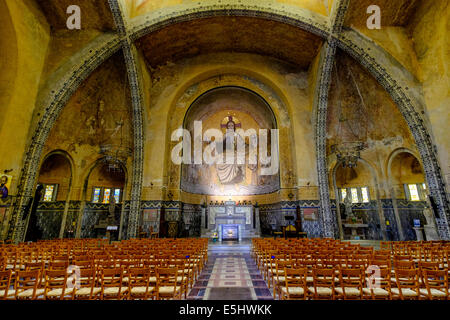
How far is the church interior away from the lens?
1018cm

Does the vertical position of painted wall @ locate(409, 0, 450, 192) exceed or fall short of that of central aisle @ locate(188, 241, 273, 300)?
it exceeds it

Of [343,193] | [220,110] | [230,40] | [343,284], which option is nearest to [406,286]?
[343,284]

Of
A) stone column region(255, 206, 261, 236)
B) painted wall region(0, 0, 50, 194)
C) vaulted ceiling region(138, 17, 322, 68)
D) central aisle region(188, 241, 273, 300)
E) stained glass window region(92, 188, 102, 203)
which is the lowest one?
central aisle region(188, 241, 273, 300)

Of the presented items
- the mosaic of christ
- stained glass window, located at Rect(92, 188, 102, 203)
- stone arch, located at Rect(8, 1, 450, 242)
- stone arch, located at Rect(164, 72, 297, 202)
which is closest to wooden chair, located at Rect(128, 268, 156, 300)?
stone arch, located at Rect(8, 1, 450, 242)

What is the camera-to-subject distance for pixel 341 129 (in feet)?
52.6

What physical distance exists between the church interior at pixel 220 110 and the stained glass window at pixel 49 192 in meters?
0.32

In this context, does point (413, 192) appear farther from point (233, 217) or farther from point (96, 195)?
point (96, 195)

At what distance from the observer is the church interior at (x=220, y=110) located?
10.2 m

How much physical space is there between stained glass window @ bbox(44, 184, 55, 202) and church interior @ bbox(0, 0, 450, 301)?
A: 0.32m

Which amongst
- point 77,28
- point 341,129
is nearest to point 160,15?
point 77,28

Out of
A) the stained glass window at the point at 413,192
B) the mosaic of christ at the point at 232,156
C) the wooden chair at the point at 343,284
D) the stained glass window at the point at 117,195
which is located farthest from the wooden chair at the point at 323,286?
the stained glass window at the point at 117,195

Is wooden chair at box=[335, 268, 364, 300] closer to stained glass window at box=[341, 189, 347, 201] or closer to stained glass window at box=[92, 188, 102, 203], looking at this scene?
stained glass window at box=[341, 189, 347, 201]

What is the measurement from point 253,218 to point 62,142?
15.4 meters

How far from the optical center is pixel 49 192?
1534cm
